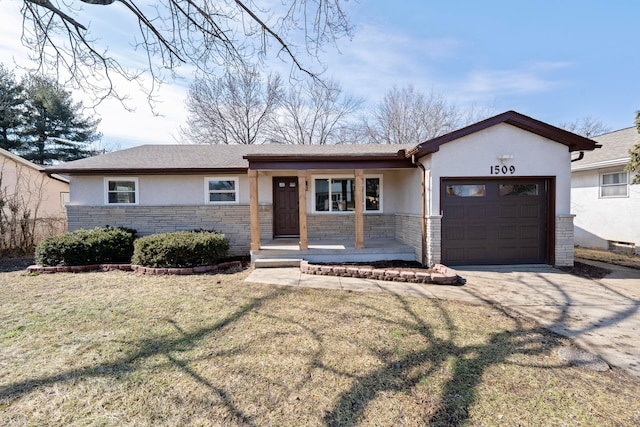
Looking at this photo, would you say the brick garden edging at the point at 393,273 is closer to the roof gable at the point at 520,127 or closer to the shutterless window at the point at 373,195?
the roof gable at the point at 520,127

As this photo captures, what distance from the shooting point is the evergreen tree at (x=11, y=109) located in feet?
51.1

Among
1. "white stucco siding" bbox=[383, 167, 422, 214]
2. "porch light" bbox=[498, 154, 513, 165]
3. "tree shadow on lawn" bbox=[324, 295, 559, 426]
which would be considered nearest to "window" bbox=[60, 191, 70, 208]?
"white stucco siding" bbox=[383, 167, 422, 214]

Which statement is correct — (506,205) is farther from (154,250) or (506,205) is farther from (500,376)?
(154,250)

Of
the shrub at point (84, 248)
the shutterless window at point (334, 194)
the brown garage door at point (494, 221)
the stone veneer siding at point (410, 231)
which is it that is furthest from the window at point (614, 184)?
the shrub at point (84, 248)

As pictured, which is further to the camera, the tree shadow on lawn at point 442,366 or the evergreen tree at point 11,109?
the evergreen tree at point 11,109

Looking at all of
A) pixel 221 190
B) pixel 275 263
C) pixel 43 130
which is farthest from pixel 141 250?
pixel 43 130

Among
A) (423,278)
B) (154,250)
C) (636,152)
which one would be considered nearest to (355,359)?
(423,278)

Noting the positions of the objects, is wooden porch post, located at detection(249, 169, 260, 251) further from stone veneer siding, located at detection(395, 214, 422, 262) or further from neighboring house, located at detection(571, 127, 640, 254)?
neighboring house, located at detection(571, 127, 640, 254)

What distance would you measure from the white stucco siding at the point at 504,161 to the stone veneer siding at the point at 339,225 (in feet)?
9.83

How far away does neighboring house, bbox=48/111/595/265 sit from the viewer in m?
7.24

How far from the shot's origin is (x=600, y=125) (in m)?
28.1

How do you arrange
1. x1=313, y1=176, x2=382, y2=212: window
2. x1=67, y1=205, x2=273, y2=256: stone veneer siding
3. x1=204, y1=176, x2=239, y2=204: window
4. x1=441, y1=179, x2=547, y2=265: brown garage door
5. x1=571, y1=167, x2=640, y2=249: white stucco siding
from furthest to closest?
x1=313, y1=176, x2=382, y2=212: window
x1=204, y1=176, x2=239, y2=204: window
x1=67, y1=205, x2=273, y2=256: stone veneer siding
x1=571, y1=167, x2=640, y2=249: white stucco siding
x1=441, y1=179, x2=547, y2=265: brown garage door

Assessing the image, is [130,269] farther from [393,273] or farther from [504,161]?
[504,161]

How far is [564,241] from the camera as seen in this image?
729cm
